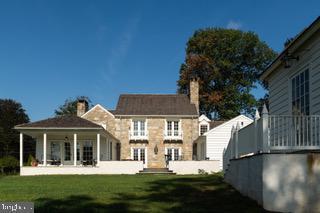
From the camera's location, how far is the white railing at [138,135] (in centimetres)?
Answer: 4688

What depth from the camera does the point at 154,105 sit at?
49188 mm

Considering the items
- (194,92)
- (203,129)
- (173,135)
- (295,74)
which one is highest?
(194,92)

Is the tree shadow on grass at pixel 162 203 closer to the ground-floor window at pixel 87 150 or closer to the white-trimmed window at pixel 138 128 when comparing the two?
the ground-floor window at pixel 87 150

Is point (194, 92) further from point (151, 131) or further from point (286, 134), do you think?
point (286, 134)

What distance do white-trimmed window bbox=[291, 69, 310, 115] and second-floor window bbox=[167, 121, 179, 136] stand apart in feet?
103

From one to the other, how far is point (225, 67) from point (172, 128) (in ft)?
52.7

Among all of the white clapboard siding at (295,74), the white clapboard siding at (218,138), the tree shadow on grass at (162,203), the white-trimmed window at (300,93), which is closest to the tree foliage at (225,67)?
the white clapboard siding at (218,138)

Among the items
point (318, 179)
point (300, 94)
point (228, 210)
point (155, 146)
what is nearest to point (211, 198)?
point (228, 210)

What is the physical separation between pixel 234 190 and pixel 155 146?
31.3m

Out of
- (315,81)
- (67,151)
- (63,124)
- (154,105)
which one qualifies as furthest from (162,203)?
(154,105)

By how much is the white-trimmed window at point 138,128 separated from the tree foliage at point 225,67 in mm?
13050

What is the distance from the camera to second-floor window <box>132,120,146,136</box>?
4722cm

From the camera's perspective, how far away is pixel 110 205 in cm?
1217

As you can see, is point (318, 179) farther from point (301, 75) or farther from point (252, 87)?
point (252, 87)
